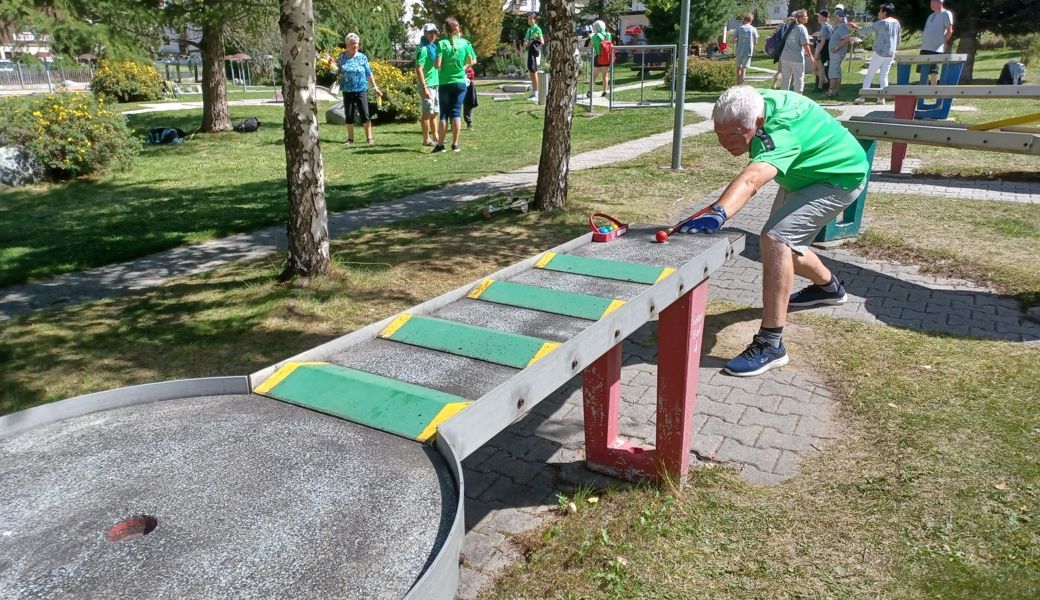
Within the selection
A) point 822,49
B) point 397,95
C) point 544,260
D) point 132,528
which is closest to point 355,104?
point 397,95

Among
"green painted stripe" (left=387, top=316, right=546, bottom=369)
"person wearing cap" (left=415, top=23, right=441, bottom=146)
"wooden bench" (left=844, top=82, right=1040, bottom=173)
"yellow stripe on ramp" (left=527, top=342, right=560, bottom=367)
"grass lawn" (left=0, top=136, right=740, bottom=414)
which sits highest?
"person wearing cap" (left=415, top=23, right=441, bottom=146)

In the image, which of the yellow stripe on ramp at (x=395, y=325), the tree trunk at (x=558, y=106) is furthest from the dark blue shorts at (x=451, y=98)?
the yellow stripe on ramp at (x=395, y=325)

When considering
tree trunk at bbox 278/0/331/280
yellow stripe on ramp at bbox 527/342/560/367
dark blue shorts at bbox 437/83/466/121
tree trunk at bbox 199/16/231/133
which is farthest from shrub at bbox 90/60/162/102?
yellow stripe on ramp at bbox 527/342/560/367

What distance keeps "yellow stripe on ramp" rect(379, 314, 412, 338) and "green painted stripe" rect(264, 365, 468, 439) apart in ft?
1.24

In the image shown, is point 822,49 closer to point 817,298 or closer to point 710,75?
point 710,75

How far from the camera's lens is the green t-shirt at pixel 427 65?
12.1 metres

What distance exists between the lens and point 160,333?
5.29 m

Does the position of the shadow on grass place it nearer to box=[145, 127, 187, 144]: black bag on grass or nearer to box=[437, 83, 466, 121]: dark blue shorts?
box=[437, 83, 466, 121]: dark blue shorts

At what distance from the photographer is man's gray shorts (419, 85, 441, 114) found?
489 inches

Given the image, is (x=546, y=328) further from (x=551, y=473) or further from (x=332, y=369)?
(x=551, y=473)

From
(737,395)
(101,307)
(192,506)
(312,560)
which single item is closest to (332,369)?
(192,506)

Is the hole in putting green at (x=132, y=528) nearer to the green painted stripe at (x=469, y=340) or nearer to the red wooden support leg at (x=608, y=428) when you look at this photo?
the green painted stripe at (x=469, y=340)

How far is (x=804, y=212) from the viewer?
14.4ft

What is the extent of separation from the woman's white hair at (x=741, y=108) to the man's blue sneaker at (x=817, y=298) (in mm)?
2194
